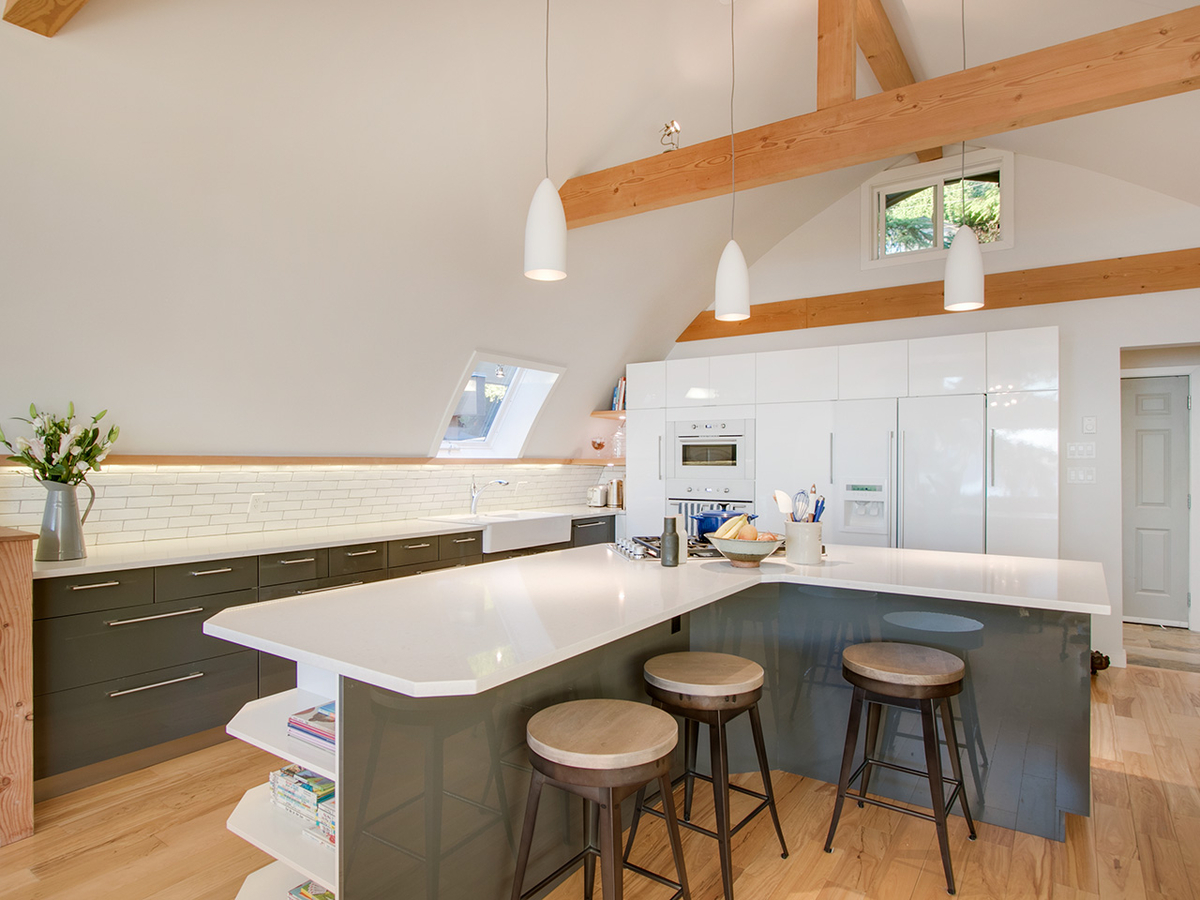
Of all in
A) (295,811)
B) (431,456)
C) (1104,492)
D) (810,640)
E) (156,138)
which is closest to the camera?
(295,811)

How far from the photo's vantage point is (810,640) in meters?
2.77

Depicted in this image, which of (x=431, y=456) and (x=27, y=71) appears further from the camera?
(x=431, y=456)

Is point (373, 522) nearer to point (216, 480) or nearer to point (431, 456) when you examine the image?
point (431, 456)

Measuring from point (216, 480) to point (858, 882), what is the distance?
3.40 meters

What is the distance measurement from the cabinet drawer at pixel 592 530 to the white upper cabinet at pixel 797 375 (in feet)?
5.18

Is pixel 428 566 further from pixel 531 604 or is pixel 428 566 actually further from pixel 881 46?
pixel 881 46

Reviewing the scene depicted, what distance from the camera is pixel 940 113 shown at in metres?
2.72

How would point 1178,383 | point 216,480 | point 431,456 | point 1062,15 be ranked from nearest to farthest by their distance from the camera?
point 1062,15 → point 216,480 → point 431,456 → point 1178,383

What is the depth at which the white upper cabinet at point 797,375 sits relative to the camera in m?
4.70

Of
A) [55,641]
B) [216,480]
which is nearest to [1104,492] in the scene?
[216,480]

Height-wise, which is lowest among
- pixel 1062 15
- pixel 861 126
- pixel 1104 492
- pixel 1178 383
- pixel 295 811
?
pixel 295 811

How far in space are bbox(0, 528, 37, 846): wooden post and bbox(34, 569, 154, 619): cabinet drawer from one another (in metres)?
0.14

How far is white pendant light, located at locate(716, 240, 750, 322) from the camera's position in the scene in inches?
104

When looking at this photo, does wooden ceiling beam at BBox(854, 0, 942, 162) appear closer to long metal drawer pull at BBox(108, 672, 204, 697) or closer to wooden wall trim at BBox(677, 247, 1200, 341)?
wooden wall trim at BBox(677, 247, 1200, 341)
